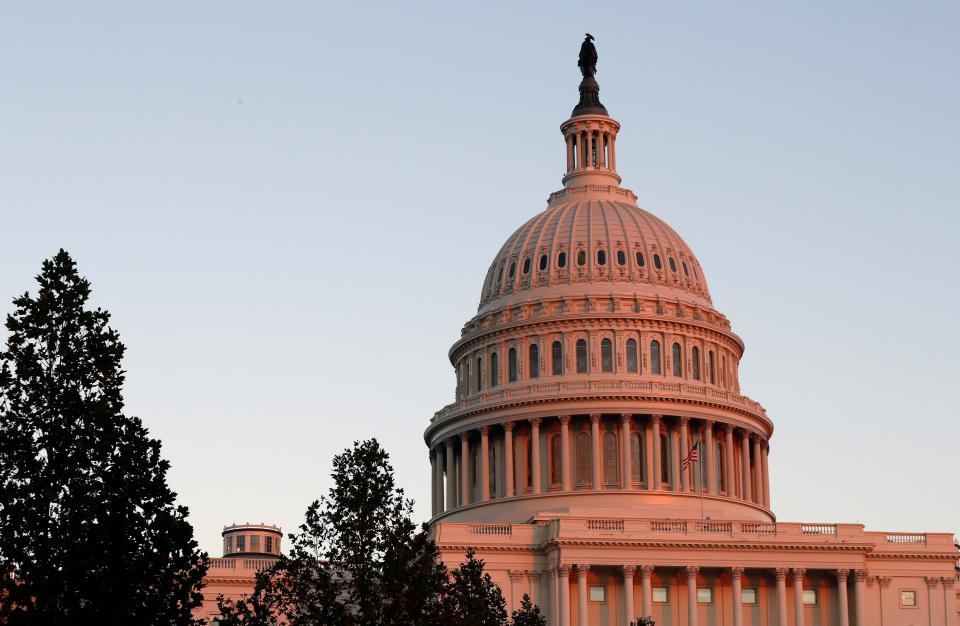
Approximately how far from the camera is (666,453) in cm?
14475

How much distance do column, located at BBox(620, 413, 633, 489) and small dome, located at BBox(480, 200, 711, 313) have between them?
1051cm

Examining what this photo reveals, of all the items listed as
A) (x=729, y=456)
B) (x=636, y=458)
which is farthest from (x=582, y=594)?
(x=729, y=456)

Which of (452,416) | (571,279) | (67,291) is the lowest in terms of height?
(67,291)

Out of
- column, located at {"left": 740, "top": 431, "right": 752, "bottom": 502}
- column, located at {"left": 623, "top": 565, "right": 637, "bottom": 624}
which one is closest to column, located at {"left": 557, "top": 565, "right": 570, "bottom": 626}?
column, located at {"left": 623, "top": 565, "right": 637, "bottom": 624}

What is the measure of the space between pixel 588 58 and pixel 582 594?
55.0m

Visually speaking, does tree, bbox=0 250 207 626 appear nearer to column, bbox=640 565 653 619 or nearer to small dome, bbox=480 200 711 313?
column, bbox=640 565 653 619

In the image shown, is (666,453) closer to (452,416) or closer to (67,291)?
(452,416)

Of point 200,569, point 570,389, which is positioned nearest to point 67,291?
point 200,569

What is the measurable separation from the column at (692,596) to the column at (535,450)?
1864 centimetres

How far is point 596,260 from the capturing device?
15238cm

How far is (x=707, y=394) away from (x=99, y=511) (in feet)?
286

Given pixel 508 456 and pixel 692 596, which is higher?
pixel 508 456

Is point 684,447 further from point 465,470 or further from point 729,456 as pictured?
point 465,470

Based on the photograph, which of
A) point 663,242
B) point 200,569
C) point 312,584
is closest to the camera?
point 200,569
